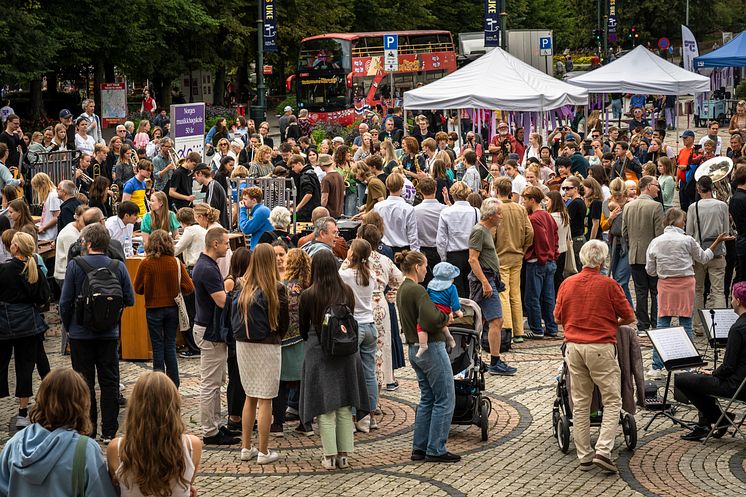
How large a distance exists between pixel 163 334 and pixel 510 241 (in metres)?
4.36

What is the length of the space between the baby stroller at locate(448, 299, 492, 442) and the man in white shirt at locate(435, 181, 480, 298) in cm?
328

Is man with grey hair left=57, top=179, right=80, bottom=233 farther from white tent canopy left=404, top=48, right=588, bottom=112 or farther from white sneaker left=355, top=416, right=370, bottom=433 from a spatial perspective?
white tent canopy left=404, top=48, right=588, bottom=112

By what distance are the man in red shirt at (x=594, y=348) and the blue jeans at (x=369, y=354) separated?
1755 millimetres

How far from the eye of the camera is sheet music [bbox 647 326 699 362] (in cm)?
1050

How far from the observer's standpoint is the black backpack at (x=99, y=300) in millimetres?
9852

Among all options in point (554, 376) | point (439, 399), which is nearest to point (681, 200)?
point (554, 376)

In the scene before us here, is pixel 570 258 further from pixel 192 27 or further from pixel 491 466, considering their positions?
pixel 192 27

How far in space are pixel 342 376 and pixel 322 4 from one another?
159 feet

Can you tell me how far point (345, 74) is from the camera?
4772 centimetres

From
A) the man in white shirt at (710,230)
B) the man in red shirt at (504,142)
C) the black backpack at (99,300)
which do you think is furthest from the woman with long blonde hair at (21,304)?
the man in red shirt at (504,142)

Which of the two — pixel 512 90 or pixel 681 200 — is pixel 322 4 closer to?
pixel 512 90

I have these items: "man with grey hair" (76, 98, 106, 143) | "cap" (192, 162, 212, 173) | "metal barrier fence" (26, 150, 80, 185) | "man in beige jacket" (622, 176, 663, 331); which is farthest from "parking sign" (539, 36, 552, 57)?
"man in beige jacket" (622, 176, 663, 331)

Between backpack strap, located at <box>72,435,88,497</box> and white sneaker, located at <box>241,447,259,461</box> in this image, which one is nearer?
backpack strap, located at <box>72,435,88,497</box>

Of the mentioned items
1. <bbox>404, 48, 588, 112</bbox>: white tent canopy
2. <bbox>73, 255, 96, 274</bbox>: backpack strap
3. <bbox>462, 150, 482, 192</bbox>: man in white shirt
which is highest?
<bbox>404, 48, 588, 112</bbox>: white tent canopy
